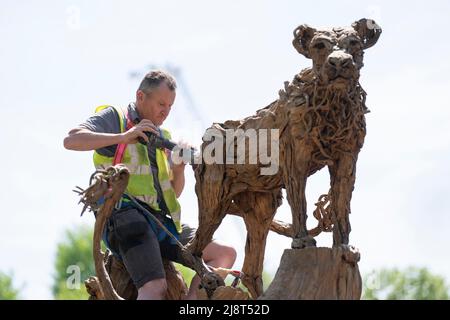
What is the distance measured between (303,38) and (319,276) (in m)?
1.57

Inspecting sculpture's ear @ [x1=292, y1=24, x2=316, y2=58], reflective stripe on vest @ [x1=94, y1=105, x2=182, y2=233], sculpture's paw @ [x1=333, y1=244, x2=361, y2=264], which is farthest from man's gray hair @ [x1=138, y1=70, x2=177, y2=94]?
sculpture's paw @ [x1=333, y1=244, x2=361, y2=264]

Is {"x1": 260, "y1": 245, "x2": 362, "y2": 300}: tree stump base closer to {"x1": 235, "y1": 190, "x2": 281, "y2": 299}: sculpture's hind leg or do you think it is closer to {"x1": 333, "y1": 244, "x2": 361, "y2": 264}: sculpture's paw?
{"x1": 333, "y1": 244, "x2": 361, "y2": 264}: sculpture's paw

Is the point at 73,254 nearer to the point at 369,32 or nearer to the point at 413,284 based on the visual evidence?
the point at 413,284

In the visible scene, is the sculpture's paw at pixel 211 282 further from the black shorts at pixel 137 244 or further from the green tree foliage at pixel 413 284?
the green tree foliage at pixel 413 284

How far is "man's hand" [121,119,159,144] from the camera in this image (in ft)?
25.5

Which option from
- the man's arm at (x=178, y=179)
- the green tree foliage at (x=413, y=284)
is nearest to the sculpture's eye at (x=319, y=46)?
the man's arm at (x=178, y=179)

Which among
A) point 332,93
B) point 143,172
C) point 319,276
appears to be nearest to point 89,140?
point 143,172

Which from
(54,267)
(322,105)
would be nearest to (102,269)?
(322,105)

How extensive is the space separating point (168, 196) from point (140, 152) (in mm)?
383

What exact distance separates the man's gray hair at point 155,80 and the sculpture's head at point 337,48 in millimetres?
1173

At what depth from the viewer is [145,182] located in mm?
8148

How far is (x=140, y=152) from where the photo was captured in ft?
26.8

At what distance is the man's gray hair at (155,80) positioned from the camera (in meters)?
8.16
